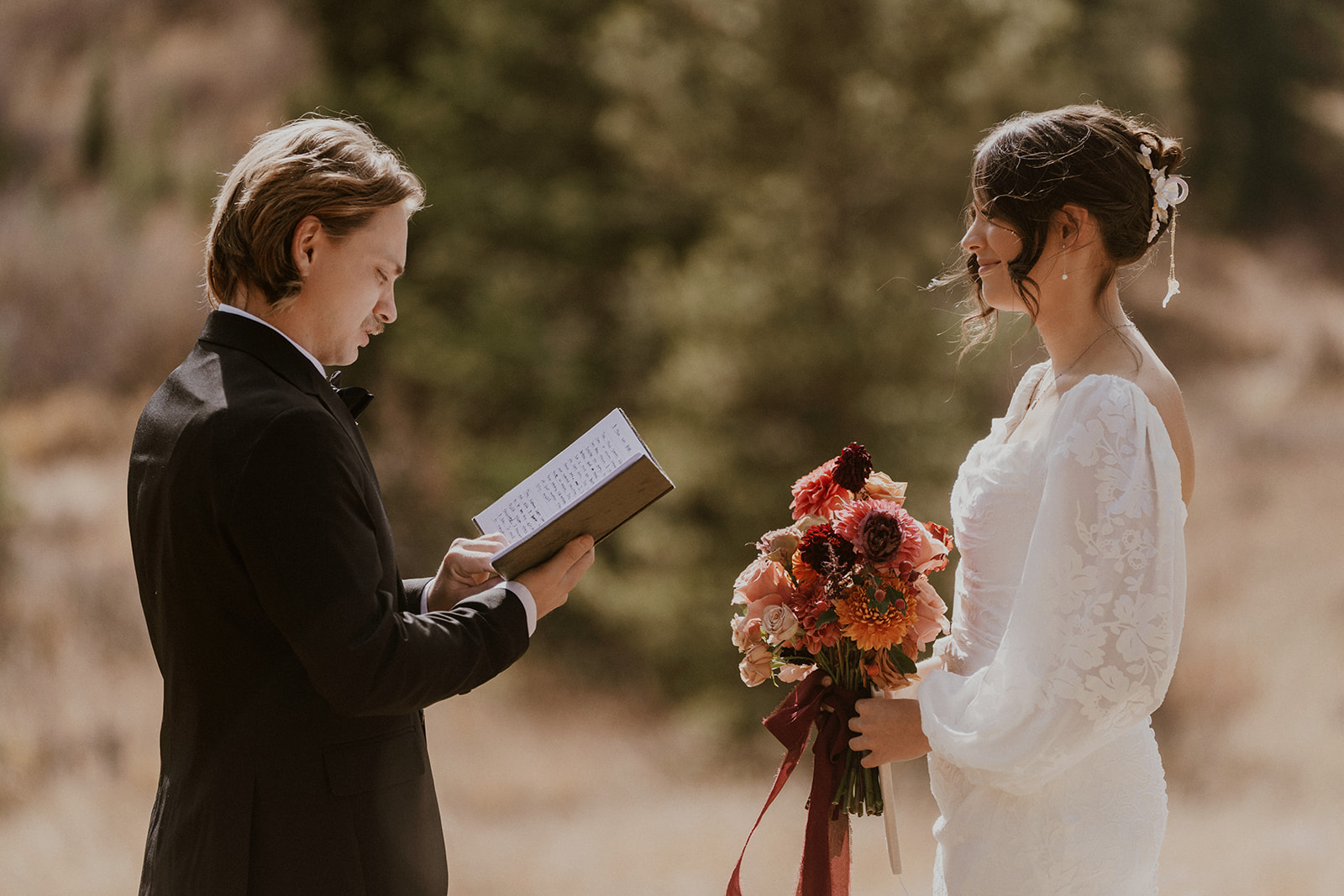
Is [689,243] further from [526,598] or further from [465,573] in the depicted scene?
[526,598]

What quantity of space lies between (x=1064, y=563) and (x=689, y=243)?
626 cm

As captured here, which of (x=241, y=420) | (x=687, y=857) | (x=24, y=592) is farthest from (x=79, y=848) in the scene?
(x=241, y=420)

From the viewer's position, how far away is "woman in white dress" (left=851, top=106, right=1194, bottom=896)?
1556 mm

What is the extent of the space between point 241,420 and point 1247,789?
6.31 m

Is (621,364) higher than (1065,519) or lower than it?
higher

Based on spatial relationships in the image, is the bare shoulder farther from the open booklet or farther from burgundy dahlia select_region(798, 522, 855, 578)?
the open booklet

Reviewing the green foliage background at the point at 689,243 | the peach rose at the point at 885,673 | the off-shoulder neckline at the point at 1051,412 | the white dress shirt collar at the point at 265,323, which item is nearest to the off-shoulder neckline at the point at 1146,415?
the off-shoulder neckline at the point at 1051,412

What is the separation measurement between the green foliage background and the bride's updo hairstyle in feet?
9.66

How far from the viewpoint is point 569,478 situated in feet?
5.73

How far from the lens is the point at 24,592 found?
634 cm

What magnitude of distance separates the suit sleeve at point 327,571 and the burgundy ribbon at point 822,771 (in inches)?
23.8

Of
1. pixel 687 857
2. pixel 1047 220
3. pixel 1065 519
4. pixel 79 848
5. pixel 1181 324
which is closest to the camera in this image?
pixel 1065 519

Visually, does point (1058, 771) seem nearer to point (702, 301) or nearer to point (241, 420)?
point (241, 420)

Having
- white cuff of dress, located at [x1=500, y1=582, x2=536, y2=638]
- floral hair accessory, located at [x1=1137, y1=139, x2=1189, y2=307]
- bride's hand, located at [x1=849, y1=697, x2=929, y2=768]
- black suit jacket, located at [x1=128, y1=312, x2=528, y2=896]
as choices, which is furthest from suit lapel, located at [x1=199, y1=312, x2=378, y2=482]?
floral hair accessory, located at [x1=1137, y1=139, x2=1189, y2=307]
